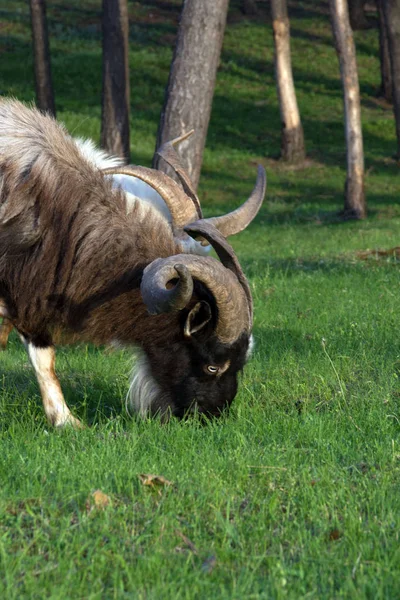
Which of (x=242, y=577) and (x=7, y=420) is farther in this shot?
(x=7, y=420)

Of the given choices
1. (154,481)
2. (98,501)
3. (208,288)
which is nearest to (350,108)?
(208,288)

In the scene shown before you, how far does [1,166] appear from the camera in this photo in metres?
6.58

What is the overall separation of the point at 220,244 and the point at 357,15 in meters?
40.0

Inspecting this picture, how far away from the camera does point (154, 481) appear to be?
14.9ft

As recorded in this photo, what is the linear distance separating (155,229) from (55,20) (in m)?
38.9

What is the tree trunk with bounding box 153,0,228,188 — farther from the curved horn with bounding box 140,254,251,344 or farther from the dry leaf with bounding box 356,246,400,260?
the curved horn with bounding box 140,254,251,344

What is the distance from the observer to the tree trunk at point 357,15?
141ft

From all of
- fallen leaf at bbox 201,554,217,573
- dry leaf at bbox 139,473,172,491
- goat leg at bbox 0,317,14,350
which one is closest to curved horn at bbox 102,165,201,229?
dry leaf at bbox 139,473,172,491

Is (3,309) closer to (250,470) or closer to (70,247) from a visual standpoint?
(70,247)

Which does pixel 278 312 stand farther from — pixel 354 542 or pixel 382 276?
pixel 354 542

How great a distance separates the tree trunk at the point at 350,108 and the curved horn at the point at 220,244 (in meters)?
14.8

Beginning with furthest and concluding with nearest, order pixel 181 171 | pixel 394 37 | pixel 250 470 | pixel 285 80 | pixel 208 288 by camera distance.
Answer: pixel 285 80, pixel 394 37, pixel 181 171, pixel 208 288, pixel 250 470

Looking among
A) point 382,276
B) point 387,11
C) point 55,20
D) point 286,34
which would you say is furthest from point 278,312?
point 55,20

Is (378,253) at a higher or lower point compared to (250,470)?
lower
